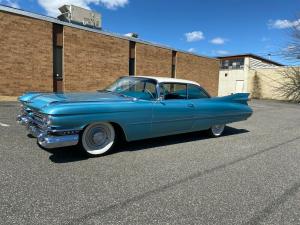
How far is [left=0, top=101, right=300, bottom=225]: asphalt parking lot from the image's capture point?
2.59m

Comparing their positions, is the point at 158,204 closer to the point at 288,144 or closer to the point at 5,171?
the point at 5,171

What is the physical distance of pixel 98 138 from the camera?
4.32m

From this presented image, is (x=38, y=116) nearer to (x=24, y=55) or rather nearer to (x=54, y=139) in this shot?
(x=54, y=139)

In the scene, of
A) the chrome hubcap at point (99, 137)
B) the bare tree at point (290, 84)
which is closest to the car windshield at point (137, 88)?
the chrome hubcap at point (99, 137)

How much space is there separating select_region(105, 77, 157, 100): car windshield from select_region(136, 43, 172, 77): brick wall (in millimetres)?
10538

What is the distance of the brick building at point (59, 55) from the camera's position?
1070 cm

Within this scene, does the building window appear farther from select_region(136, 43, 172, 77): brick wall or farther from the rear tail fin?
the rear tail fin

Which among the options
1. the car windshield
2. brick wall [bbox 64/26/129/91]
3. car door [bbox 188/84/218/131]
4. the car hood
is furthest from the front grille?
brick wall [bbox 64/26/129/91]

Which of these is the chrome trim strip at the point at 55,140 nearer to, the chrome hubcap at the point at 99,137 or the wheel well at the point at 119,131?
the chrome hubcap at the point at 99,137

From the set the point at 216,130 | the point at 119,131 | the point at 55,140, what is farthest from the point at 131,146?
the point at 216,130

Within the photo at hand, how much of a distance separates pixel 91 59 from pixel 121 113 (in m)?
9.65

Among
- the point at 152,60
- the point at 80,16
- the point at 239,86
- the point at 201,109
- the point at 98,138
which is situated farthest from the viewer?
the point at 239,86

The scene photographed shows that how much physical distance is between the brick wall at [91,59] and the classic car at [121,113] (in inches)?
303

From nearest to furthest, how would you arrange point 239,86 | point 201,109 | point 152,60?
1. point 201,109
2. point 152,60
3. point 239,86
